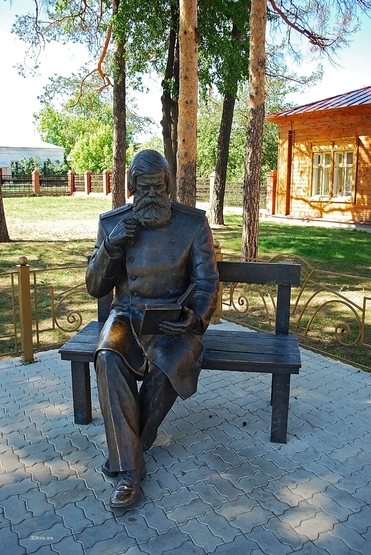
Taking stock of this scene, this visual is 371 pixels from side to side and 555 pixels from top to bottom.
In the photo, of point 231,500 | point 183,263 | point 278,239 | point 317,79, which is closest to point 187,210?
point 183,263

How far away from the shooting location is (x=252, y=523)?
2826 mm

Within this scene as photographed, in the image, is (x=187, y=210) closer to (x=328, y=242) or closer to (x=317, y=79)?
(x=328, y=242)

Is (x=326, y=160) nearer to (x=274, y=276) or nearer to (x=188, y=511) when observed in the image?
(x=274, y=276)

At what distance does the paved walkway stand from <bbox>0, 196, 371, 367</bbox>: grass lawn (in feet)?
5.35

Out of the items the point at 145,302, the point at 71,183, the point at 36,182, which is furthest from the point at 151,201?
the point at 71,183

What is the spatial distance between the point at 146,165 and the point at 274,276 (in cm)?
140

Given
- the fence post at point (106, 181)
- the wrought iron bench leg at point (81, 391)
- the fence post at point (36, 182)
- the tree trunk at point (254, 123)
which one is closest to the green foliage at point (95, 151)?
the fence post at point (36, 182)

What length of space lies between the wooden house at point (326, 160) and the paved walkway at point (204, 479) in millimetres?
14223

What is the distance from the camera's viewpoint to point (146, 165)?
11.2ft

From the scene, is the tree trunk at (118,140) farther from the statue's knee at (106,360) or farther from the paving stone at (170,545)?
the paving stone at (170,545)

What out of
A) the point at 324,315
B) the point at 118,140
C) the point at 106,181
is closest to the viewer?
the point at 324,315

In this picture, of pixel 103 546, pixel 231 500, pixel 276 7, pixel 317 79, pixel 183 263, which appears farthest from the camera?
pixel 317 79

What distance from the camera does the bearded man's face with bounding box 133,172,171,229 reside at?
3.43 m

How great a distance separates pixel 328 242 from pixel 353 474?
1155cm
